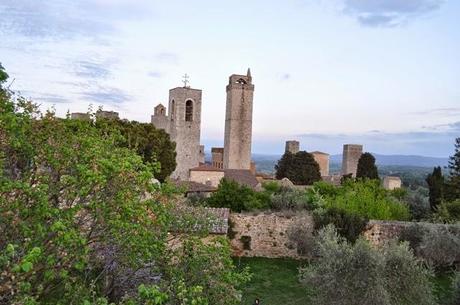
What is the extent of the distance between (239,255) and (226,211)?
2102 mm

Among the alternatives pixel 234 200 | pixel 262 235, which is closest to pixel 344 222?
pixel 262 235

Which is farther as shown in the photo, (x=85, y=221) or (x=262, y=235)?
(x=262, y=235)

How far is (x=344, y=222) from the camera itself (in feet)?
65.8

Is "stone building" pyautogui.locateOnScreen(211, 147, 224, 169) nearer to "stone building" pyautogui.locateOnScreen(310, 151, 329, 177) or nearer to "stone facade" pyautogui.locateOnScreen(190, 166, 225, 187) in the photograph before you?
"stone building" pyautogui.locateOnScreen(310, 151, 329, 177)

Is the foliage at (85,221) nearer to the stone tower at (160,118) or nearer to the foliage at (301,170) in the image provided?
the foliage at (301,170)

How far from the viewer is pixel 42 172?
8.30m

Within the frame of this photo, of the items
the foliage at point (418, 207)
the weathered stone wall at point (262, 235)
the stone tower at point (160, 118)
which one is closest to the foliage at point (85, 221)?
the weathered stone wall at point (262, 235)

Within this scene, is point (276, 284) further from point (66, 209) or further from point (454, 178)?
point (454, 178)

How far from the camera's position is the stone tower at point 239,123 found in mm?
59562

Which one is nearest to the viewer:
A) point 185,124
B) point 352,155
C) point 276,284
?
point 276,284

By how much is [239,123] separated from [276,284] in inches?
1734

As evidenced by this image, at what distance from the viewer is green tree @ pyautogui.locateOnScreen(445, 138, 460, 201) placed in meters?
35.5

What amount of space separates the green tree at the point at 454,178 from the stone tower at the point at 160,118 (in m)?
31.5

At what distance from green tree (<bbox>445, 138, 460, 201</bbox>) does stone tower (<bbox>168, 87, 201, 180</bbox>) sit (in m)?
26.6
